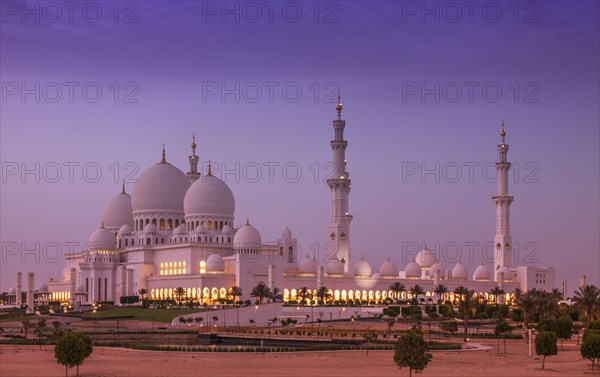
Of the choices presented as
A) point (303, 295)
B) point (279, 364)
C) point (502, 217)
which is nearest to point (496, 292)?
point (502, 217)

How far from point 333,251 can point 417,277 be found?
15.9 metres

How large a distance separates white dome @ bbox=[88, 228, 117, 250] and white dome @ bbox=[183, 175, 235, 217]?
11932 mm

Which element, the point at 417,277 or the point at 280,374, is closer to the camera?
the point at 280,374

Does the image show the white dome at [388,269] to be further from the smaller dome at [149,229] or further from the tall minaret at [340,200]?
the smaller dome at [149,229]

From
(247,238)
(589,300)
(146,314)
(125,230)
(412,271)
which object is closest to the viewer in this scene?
(589,300)

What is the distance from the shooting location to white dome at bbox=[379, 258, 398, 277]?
133250mm

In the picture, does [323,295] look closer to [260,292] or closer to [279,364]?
[260,292]

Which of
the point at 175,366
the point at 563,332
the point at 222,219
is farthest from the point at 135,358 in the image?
the point at 222,219

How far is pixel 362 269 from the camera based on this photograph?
127 meters

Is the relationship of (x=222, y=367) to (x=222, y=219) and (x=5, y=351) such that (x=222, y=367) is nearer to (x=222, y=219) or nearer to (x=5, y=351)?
(x=5, y=351)

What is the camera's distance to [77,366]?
47094mm

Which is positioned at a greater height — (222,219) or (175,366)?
(222,219)

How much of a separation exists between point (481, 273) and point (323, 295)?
40222 millimetres

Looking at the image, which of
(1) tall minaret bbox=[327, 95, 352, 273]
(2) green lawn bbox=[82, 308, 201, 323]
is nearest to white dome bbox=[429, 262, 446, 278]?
A: (1) tall minaret bbox=[327, 95, 352, 273]
